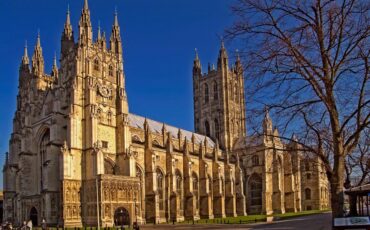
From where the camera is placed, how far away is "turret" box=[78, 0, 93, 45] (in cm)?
6438

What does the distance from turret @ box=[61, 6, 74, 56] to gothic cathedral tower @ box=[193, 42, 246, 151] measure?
126 feet

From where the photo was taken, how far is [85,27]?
65.4 metres

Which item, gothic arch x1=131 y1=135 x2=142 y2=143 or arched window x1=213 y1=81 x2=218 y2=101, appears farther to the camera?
arched window x1=213 y1=81 x2=218 y2=101

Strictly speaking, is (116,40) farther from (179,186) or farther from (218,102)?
(218,102)

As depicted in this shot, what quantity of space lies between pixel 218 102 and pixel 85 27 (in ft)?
144

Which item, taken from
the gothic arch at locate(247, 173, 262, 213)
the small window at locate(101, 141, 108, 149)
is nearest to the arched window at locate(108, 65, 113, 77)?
the small window at locate(101, 141, 108, 149)

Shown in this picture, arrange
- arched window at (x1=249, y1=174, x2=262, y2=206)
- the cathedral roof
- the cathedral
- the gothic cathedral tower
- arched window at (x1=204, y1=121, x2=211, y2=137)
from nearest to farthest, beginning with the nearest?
the cathedral → the cathedral roof → arched window at (x1=249, y1=174, x2=262, y2=206) → the gothic cathedral tower → arched window at (x1=204, y1=121, x2=211, y2=137)

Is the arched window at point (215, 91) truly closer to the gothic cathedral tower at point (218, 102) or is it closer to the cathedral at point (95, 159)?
the gothic cathedral tower at point (218, 102)

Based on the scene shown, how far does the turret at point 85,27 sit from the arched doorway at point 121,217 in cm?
2464

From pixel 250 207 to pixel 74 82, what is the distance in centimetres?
4850

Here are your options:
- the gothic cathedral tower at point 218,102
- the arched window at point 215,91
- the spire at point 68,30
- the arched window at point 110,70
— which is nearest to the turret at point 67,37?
the spire at point 68,30

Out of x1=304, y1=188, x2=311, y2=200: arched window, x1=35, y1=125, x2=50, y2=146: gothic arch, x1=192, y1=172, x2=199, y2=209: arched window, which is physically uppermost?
x1=35, y1=125, x2=50, y2=146: gothic arch

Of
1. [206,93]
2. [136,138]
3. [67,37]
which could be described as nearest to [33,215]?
[136,138]

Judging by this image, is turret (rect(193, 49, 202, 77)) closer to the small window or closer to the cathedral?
the cathedral
